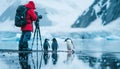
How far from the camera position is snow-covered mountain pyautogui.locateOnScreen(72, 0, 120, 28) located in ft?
348

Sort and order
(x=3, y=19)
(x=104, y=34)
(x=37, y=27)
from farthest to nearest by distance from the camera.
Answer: (x=3, y=19) → (x=104, y=34) → (x=37, y=27)

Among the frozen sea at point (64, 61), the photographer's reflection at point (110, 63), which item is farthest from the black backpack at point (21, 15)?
the photographer's reflection at point (110, 63)

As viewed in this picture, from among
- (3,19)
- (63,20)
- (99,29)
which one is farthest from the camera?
(3,19)

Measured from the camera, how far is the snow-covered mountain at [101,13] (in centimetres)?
10619

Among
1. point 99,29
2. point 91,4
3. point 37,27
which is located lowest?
point 37,27

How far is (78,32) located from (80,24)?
12571mm

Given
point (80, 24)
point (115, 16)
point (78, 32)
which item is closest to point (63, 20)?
point (80, 24)

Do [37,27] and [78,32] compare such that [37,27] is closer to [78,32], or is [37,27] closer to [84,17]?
[78,32]

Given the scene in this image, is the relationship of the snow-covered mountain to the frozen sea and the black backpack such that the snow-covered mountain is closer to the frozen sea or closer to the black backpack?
the frozen sea

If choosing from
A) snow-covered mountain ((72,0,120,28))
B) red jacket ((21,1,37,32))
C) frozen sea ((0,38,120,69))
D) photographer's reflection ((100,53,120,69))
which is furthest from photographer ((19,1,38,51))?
snow-covered mountain ((72,0,120,28))

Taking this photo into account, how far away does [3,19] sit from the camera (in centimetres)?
17662

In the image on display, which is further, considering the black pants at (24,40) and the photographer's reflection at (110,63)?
the photographer's reflection at (110,63)

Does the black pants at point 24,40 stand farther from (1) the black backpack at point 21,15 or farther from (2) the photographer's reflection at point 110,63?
(2) the photographer's reflection at point 110,63

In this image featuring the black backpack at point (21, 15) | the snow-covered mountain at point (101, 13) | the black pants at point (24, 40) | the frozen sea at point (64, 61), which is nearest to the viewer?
the black backpack at point (21, 15)
